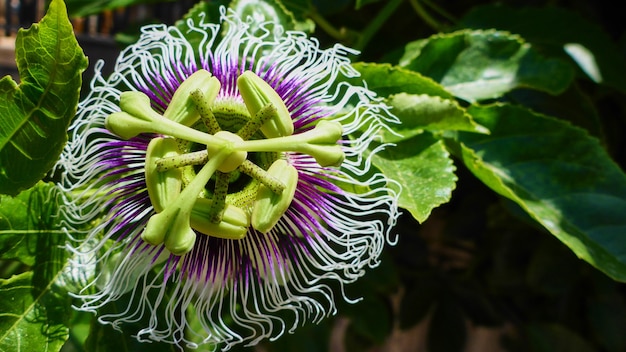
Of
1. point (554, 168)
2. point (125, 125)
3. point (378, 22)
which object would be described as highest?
point (125, 125)

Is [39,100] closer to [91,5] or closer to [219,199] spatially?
[219,199]

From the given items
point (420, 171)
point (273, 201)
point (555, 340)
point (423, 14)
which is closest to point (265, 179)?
point (273, 201)

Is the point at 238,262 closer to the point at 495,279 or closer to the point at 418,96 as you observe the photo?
the point at 418,96

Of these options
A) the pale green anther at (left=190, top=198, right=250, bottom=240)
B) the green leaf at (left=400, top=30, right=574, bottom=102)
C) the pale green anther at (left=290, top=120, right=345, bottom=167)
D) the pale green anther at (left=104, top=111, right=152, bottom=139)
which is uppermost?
the pale green anther at (left=104, top=111, right=152, bottom=139)

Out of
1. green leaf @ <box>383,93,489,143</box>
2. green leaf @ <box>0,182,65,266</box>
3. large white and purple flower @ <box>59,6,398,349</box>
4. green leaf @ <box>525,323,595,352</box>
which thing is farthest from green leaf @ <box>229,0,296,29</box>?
green leaf @ <box>525,323,595,352</box>

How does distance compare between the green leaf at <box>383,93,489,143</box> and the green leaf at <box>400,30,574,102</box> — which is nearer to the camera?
the green leaf at <box>383,93,489,143</box>

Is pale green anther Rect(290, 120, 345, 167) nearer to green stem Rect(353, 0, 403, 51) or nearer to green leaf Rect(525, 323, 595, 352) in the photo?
green stem Rect(353, 0, 403, 51)

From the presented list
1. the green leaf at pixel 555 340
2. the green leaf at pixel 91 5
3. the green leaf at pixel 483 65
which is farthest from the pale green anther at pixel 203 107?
the green leaf at pixel 555 340

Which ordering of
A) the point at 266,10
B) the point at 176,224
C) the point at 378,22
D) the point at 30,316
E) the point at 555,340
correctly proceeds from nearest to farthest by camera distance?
the point at 176,224
the point at 30,316
the point at 266,10
the point at 378,22
the point at 555,340
